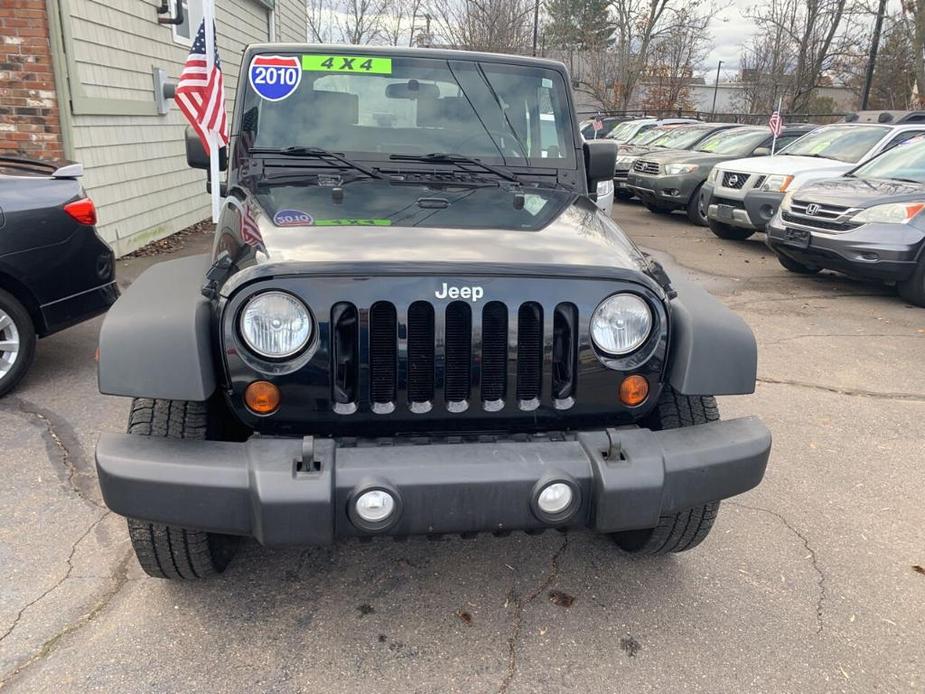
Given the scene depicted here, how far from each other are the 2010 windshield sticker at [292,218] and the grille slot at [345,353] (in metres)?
0.52

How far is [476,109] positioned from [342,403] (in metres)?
1.88

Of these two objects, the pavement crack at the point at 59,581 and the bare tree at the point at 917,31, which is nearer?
the pavement crack at the point at 59,581

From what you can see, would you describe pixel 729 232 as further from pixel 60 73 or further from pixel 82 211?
pixel 82 211

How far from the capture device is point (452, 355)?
2.27 m

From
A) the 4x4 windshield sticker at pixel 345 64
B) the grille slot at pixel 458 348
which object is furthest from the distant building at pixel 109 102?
the grille slot at pixel 458 348

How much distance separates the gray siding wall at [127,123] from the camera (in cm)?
698

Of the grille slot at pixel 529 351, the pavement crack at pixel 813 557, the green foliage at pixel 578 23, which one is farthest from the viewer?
the green foliage at pixel 578 23

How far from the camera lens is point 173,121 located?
9766mm

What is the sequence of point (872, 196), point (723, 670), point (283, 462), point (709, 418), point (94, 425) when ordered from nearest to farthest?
point (283, 462) < point (723, 670) < point (709, 418) < point (94, 425) < point (872, 196)

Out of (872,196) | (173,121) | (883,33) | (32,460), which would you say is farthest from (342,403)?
(883,33)

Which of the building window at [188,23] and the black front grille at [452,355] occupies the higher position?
the building window at [188,23]

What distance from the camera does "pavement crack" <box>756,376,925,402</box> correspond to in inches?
195

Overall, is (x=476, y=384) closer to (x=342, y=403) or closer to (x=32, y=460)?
(x=342, y=403)

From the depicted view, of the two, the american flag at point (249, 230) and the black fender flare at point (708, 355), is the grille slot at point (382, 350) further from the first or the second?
the black fender flare at point (708, 355)
